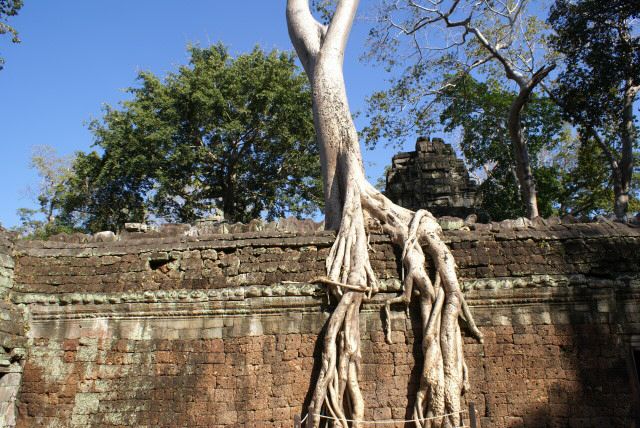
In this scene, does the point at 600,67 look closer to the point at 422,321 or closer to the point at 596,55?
the point at 596,55

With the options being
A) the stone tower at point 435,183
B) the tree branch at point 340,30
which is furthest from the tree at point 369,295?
the stone tower at point 435,183

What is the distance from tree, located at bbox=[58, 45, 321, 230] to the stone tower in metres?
4.98

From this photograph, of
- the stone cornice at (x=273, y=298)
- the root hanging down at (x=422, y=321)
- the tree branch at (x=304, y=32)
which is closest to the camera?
the root hanging down at (x=422, y=321)

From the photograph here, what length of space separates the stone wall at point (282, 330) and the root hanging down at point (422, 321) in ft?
0.60

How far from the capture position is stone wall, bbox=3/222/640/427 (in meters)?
5.26

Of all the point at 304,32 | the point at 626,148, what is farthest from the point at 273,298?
the point at 626,148

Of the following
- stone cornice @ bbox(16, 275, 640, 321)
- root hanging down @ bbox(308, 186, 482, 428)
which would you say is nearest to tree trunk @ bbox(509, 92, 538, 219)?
stone cornice @ bbox(16, 275, 640, 321)

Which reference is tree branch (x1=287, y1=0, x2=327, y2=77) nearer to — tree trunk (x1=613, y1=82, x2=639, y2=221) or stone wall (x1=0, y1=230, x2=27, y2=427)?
stone wall (x1=0, y1=230, x2=27, y2=427)

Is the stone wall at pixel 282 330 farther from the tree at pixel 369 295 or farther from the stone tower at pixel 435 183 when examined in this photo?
the stone tower at pixel 435 183

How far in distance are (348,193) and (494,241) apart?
5.72 ft

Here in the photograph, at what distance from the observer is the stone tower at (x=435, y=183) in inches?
420

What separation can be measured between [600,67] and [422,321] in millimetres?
6794

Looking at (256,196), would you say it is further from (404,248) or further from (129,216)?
(404,248)

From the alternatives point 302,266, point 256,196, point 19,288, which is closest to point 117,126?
point 256,196
